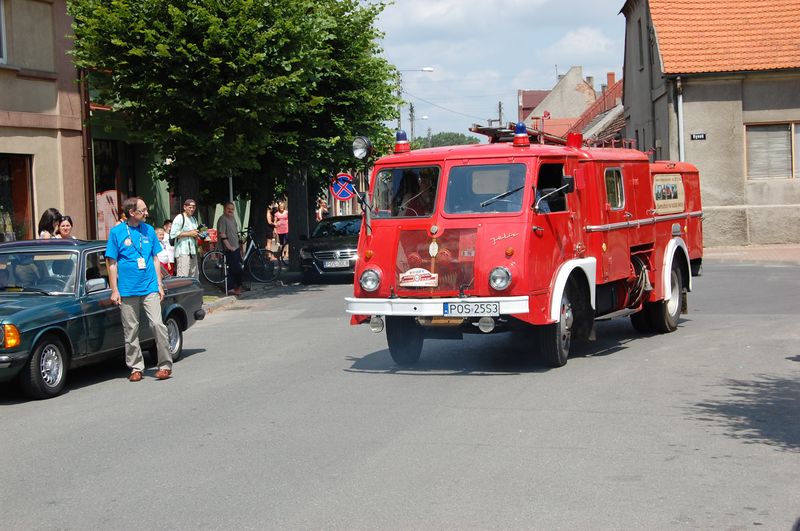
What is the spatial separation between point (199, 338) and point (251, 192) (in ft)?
42.0

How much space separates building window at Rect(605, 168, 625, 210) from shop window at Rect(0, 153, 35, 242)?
1227 cm

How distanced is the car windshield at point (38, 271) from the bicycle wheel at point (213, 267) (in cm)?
1163

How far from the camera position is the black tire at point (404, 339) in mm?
11430

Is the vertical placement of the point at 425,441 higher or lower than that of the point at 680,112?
lower

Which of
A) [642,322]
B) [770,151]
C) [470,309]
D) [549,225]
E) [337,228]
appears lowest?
[642,322]

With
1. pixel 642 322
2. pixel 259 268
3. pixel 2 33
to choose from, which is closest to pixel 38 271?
pixel 642 322

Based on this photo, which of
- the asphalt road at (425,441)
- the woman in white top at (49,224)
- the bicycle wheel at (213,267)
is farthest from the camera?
the bicycle wheel at (213,267)

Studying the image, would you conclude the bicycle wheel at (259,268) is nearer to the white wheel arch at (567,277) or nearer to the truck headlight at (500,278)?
the white wheel arch at (567,277)

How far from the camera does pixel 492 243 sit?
35.0 feet

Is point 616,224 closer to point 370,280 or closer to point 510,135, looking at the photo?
point 510,135

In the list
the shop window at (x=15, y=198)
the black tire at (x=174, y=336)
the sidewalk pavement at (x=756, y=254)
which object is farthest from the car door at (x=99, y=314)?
the sidewalk pavement at (x=756, y=254)

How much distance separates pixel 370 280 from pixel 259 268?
14.1 metres

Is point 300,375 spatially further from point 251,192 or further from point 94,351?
point 251,192

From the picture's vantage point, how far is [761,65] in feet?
99.1
